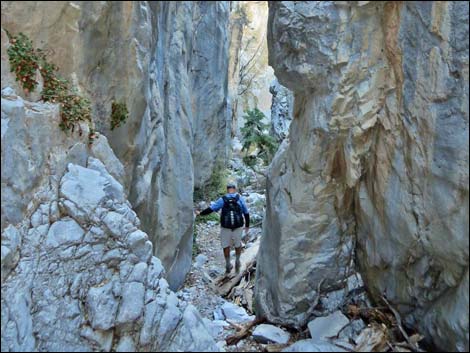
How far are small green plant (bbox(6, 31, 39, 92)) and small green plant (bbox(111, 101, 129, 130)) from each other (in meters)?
1.79

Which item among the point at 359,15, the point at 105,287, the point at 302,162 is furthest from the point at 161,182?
the point at 359,15

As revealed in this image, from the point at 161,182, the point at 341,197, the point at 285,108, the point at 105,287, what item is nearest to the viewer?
the point at 105,287

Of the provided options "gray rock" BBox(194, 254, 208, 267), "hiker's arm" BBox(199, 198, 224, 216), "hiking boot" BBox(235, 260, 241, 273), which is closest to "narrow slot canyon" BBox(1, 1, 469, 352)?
"hiker's arm" BBox(199, 198, 224, 216)

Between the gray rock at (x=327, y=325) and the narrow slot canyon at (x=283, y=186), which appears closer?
the narrow slot canyon at (x=283, y=186)

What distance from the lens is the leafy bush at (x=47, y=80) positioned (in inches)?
236

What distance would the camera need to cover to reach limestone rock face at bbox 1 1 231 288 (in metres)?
6.54

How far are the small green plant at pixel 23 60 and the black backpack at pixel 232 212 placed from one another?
5889 millimetres

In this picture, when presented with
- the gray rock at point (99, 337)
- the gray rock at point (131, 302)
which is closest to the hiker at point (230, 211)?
the gray rock at point (131, 302)

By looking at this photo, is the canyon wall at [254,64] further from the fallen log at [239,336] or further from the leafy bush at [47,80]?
the leafy bush at [47,80]

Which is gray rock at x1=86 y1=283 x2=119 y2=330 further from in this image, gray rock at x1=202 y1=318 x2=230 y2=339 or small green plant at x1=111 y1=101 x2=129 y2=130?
small green plant at x1=111 y1=101 x2=129 y2=130

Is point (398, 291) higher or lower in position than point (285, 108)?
lower

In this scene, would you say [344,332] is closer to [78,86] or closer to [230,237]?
[230,237]

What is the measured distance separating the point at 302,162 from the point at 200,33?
14.9 m

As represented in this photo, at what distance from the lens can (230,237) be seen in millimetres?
11508
